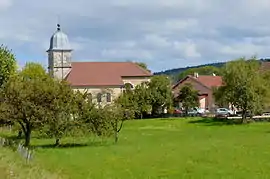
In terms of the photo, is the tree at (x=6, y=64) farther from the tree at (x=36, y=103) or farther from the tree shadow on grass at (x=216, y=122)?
the tree shadow on grass at (x=216, y=122)

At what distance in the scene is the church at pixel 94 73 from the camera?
123m

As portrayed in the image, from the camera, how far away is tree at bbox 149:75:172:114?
4295 inches

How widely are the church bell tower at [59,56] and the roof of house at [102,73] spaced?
7.76ft

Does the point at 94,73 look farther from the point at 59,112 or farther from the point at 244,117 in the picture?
the point at 59,112

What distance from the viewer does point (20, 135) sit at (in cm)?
5994

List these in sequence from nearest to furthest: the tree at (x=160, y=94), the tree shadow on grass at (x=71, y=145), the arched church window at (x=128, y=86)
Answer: the tree shadow on grass at (x=71, y=145) < the tree at (x=160, y=94) < the arched church window at (x=128, y=86)

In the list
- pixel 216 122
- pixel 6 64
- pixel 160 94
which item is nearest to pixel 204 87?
pixel 160 94

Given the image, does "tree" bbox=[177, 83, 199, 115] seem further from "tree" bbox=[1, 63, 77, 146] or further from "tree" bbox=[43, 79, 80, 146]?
"tree" bbox=[1, 63, 77, 146]

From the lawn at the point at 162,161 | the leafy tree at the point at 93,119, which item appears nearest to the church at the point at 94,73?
the leafy tree at the point at 93,119

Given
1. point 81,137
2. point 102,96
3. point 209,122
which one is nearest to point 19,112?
point 81,137

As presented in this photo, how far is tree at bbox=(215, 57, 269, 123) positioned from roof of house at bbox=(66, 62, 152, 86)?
39.0 metres

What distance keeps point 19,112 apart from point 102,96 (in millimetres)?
75139

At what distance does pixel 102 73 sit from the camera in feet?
411

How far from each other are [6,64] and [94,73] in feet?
208
